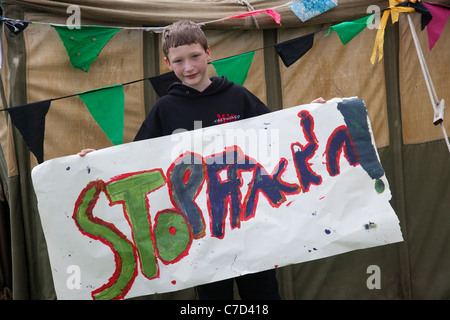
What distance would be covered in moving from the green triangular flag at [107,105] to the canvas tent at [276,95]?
221mm

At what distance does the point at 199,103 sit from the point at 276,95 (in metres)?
1.09

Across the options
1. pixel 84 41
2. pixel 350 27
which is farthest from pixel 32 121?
pixel 350 27

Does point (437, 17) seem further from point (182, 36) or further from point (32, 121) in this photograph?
point (32, 121)

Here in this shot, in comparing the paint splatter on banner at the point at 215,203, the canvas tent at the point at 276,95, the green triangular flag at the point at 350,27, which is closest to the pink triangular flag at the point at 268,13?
the canvas tent at the point at 276,95

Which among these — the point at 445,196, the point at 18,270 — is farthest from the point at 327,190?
the point at 18,270

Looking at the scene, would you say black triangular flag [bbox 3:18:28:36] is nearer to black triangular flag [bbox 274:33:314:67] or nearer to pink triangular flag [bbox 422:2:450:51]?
black triangular flag [bbox 274:33:314:67]

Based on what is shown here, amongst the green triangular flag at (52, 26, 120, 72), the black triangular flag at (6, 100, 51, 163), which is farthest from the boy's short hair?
the green triangular flag at (52, 26, 120, 72)

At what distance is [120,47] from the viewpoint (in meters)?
3.09

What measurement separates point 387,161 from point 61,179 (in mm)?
2074

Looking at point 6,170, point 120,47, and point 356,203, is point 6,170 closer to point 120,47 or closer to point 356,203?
point 120,47

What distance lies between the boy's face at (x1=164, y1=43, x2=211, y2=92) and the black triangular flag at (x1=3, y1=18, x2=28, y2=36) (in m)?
1.13

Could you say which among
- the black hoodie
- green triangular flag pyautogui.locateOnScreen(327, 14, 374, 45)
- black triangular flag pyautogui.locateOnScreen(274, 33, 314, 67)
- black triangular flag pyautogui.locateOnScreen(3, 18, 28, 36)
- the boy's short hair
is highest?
black triangular flag pyautogui.locateOnScreen(3, 18, 28, 36)

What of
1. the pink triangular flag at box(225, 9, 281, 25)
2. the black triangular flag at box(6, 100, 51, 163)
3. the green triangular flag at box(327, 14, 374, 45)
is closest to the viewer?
the black triangular flag at box(6, 100, 51, 163)

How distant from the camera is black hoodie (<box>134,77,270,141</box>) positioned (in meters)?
2.29
